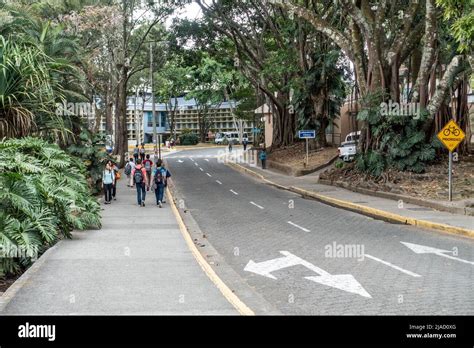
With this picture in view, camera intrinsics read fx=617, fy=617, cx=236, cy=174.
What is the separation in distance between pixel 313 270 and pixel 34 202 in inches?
219

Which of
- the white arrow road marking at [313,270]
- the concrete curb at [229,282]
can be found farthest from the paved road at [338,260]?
the concrete curb at [229,282]

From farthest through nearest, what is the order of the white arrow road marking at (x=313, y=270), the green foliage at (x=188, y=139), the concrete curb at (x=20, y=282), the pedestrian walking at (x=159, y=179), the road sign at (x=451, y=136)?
the green foliage at (x=188, y=139) < the pedestrian walking at (x=159, y=179) < the road sign at (x=451, y=136) < the white arrow road marking at (x=313, y=270) < the concrete curb at (x=20, y=282)

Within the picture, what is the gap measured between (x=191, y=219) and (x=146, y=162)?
709 centimetres

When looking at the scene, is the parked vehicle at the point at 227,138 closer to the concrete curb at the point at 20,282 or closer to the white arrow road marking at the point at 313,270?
the white arrow road marking at the point at 313,270

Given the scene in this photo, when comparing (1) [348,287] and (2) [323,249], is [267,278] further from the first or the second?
(2) [323,249]

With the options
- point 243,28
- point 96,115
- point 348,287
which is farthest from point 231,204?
point 96,115

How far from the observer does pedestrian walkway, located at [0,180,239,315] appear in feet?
26.0

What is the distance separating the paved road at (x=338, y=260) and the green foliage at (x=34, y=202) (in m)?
3.41

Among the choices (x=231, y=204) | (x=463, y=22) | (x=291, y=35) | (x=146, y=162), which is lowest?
(x=231, y=204)

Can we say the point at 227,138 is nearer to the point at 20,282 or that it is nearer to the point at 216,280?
the point at 216,280

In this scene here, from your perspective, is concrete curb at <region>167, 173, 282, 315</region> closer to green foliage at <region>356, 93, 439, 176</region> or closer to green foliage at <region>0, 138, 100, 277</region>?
green foliage at <region>0, 138, 100, 277</region>

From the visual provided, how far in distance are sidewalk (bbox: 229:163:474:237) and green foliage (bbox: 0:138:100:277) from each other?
874 cm

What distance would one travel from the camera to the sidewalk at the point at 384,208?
1636 centimetres

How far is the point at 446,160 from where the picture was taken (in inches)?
990
